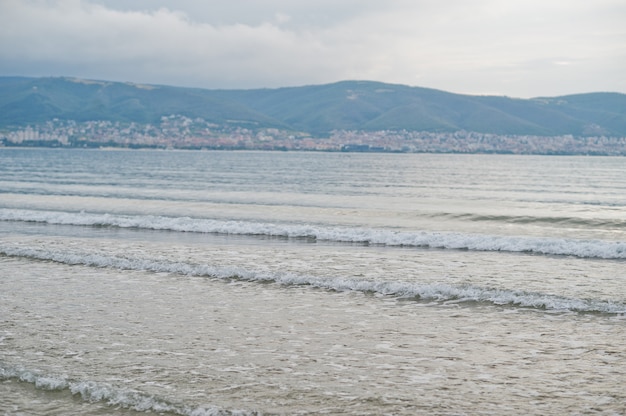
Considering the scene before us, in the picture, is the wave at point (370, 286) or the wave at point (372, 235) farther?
the wave at point (372, 235)

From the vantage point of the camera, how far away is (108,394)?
373 inches

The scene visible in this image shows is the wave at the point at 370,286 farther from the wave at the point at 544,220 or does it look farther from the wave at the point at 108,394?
the wave at the point at 544,220

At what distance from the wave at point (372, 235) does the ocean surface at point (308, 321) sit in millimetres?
112

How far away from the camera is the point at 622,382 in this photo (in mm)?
9914

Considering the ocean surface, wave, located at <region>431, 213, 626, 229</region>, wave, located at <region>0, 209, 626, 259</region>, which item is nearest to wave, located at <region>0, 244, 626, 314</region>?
the ocean surface

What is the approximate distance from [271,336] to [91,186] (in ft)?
179

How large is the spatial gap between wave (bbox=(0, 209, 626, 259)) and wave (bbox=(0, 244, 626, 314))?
9098 millimetres

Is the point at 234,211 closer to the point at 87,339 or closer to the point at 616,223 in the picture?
the point at 616,223

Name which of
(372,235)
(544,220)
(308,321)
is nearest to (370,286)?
(308,321)

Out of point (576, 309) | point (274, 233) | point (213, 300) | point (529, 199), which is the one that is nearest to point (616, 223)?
point (529, 199)

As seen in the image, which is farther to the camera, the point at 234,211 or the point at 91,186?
the point at 91,186

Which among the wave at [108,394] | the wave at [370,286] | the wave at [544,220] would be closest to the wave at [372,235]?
the wave at [544,220]

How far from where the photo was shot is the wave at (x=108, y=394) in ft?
28.9

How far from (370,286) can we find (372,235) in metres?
11.2
